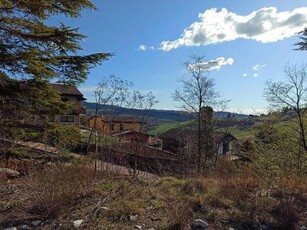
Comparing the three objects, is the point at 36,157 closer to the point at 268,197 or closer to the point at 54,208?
the point at 54,208

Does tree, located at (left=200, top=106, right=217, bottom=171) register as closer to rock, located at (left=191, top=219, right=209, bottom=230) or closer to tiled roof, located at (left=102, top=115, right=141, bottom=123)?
tiled roof, located at (left=102, top=115, right=141, bottom=123)

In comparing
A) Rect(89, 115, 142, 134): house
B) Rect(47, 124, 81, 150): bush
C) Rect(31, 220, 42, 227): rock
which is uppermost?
Rect(89, 115, 142, 134): house

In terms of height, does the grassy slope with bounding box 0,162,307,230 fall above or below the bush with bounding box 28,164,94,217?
below

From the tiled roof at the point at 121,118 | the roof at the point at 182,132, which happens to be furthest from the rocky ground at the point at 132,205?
the roof at the point at 182,132

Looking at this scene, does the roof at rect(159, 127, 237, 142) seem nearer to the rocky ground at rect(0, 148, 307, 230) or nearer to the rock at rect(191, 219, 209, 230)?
the rocky ground at rect(0, 148, 307, 230)

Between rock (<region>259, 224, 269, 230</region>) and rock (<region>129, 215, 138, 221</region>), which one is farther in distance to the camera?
rock (<region>259, 224, 269, 230</region>)

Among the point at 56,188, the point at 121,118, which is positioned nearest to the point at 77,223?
the point at 56,188

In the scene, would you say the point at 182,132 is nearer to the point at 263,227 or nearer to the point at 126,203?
the point at 263,227

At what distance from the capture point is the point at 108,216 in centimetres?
478

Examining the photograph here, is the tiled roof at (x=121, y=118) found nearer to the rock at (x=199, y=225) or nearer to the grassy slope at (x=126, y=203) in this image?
the grassy slope at (x=126, y=203)

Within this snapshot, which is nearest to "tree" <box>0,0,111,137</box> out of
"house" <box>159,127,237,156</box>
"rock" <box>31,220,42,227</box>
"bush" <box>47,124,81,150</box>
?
"bush" <box>47,124,81,150</box>

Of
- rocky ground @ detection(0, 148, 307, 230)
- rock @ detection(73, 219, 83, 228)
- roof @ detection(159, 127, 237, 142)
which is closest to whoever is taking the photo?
rock @ detection(73, 219, 83, 228)

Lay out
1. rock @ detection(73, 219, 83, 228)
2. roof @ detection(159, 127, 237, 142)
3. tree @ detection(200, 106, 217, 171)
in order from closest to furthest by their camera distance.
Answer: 1. rock @ detection(73, 219, 83, 228)
2. tree @ detection(200, 106, 217, 171)
3. roof @ detection(159, 127, 237, 142)

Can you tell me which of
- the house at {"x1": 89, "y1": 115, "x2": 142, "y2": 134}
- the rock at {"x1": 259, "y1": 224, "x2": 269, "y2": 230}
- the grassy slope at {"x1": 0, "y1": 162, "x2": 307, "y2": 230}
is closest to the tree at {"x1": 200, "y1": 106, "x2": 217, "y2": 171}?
the house at {"x1": 89, "y1": 115, "x2": 142, "y2": 134}
